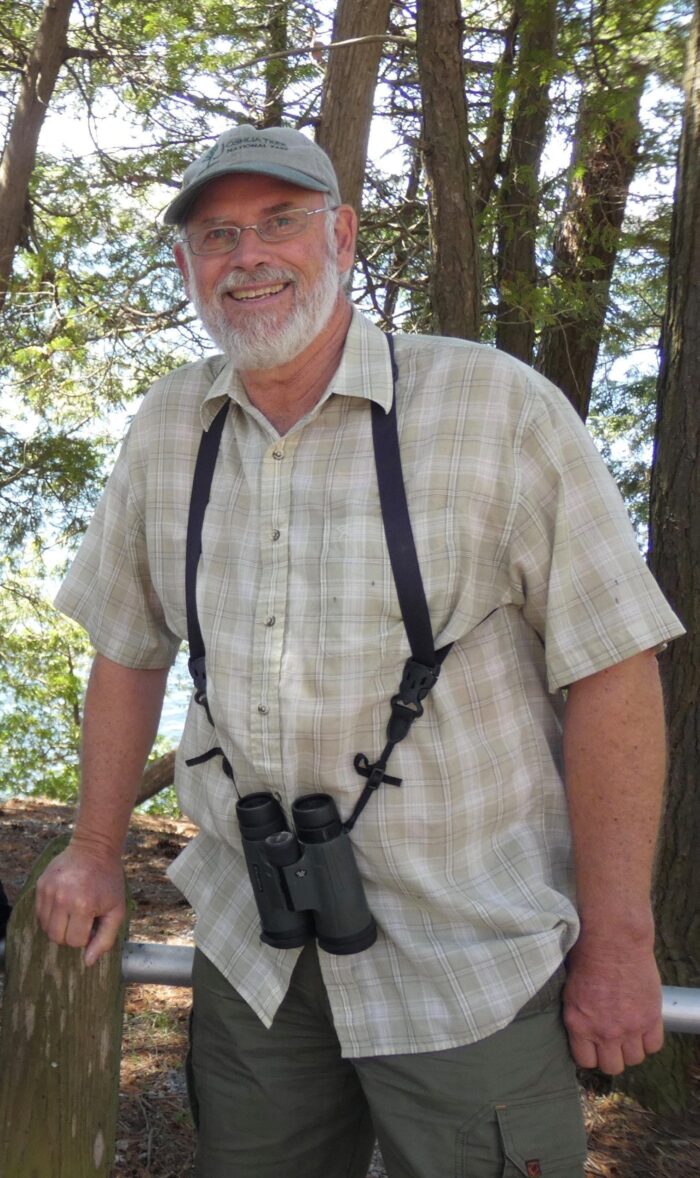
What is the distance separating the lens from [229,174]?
2.06 meters

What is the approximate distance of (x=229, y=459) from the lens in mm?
2033

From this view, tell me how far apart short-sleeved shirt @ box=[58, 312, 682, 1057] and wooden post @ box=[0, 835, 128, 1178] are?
252mm

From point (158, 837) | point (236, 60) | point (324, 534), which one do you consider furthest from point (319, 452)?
point (236, 60)

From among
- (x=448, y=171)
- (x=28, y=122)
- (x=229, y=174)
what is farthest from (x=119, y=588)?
(x=28, y=122)

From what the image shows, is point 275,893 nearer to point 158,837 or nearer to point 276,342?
point 276,342

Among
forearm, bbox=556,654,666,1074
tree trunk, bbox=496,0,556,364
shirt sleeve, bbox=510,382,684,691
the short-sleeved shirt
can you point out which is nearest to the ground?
the short-sleeved shirt

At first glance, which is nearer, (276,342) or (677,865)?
(276,342)

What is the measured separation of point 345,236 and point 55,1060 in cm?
167

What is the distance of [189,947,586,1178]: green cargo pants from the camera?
1727mm

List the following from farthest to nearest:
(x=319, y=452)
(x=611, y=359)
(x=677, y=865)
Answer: (x=611, y=359), (x=677, y=865), (x=319, y=452)

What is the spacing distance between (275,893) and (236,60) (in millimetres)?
7036

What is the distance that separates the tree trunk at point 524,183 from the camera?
5.59 metres

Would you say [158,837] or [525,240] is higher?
[525,240]

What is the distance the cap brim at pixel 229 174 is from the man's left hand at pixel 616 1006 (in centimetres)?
147
